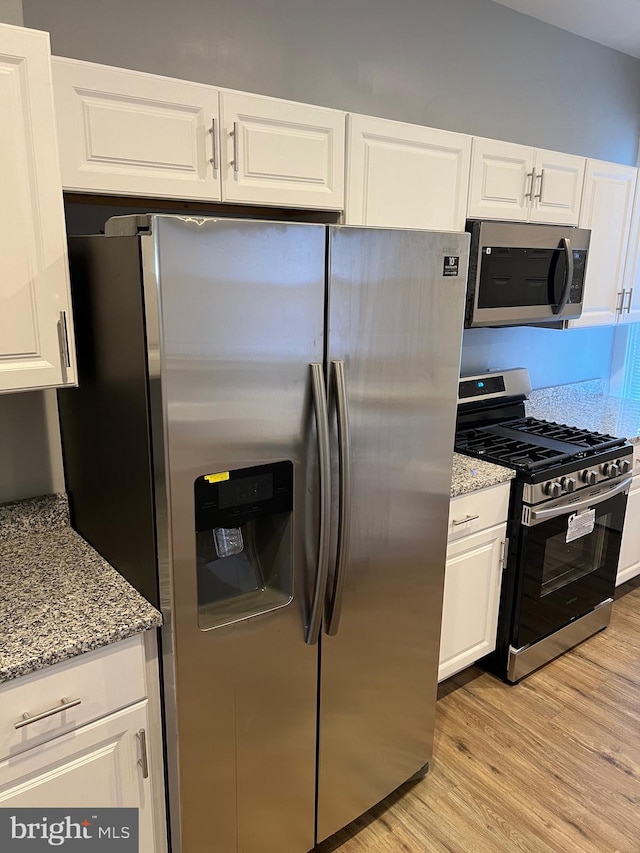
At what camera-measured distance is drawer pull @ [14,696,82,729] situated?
1.27 metres

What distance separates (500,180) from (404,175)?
0.53 metres

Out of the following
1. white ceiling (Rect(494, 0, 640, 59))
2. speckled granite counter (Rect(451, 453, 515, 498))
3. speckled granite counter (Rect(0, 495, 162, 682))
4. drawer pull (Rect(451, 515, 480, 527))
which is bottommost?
drawer pull (Rect(451, 515, 480, 527))

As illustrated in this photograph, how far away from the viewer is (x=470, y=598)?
2418mm

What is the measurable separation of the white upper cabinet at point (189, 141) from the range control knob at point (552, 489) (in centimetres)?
129

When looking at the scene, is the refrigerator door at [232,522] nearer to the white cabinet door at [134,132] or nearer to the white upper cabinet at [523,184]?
the white cabinet door at [134,132]

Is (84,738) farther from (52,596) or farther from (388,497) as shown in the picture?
(388,497)

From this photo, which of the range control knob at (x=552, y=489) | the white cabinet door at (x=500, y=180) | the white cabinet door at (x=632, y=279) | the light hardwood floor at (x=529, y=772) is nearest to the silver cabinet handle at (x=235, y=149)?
the white cabinet door at (x=500, y=180)

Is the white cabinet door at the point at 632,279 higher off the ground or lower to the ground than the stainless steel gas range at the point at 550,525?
higher

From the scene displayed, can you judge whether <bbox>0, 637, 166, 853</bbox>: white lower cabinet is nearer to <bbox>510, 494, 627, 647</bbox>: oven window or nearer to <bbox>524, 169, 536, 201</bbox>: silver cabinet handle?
<bbox>510, 494, 627, 647</bbox>: oven window

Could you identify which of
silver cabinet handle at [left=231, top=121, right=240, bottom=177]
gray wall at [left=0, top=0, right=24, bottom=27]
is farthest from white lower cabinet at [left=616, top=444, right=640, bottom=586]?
gray wall at [left=0, top=0, right=24, bottom=27]

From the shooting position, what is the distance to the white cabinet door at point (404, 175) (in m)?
1.99

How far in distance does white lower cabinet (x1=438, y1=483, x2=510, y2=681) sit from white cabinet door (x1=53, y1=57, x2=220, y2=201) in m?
1.34

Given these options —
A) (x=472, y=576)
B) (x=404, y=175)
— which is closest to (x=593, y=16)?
(x=404, y=175)

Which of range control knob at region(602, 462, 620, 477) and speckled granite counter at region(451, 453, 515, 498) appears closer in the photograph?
speckled granite counter at region(451, 453, 515, 498)
